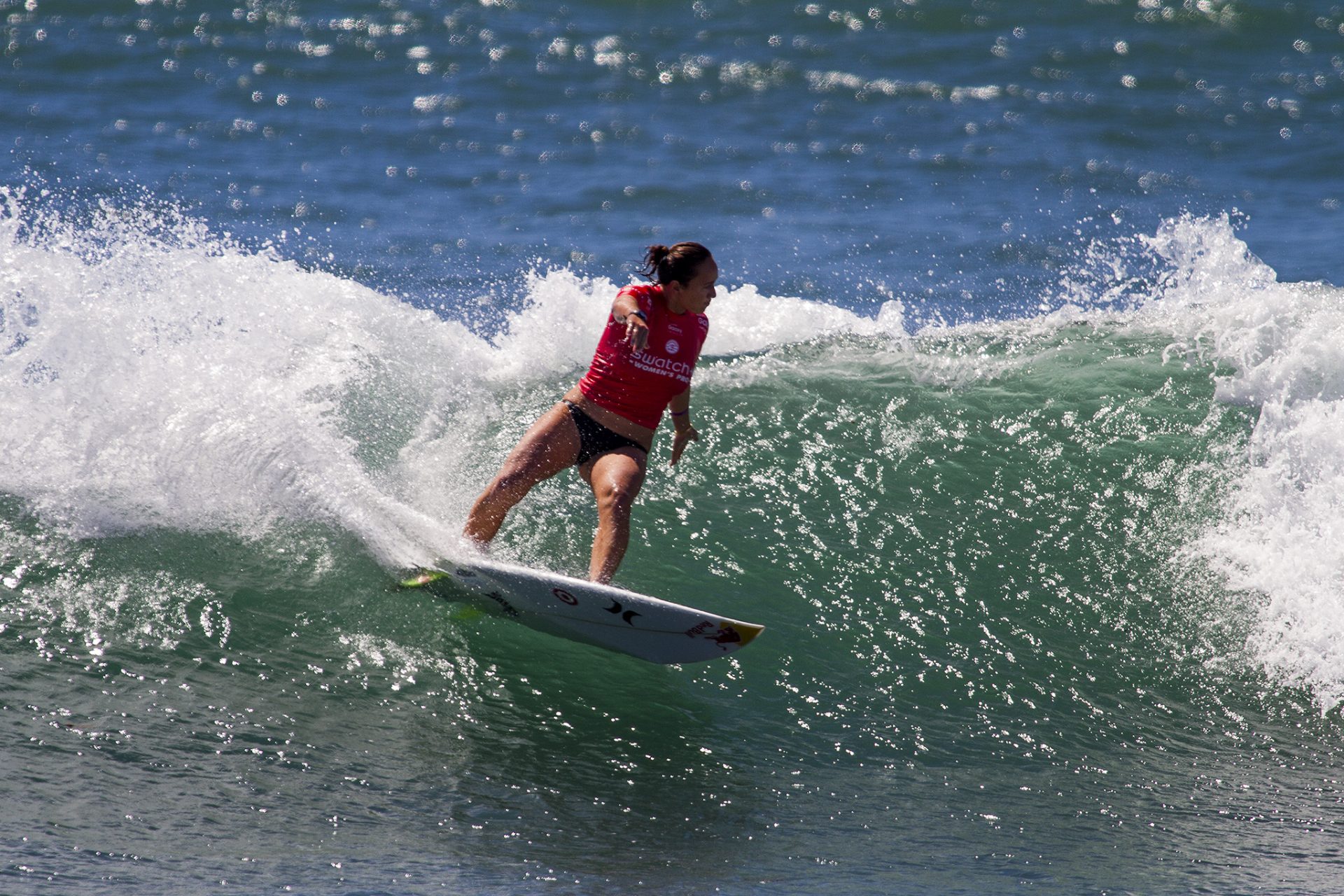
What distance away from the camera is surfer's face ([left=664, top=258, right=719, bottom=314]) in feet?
16.9

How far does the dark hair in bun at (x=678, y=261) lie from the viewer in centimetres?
511

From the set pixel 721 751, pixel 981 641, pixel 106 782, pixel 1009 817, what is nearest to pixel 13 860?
pixel 106 782

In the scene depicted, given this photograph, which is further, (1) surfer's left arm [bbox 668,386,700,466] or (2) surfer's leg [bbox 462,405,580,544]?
(1) surfer's left arm [bbox 668,386,700,466]

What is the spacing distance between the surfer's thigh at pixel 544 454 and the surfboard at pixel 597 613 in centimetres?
41

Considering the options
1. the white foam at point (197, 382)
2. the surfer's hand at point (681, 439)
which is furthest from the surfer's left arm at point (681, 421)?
the white foam at point (197, 382)

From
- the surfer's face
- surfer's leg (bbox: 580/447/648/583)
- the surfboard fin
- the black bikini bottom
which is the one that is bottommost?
the surfboard fin

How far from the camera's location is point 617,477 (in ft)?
17.0

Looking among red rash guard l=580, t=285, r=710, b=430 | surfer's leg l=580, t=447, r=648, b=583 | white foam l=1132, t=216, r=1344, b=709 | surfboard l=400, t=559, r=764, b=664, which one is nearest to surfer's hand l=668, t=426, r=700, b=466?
red rash guard l=580, t=285, r=710, b=430

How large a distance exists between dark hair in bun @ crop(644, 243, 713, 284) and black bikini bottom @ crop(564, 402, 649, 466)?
0.68 m

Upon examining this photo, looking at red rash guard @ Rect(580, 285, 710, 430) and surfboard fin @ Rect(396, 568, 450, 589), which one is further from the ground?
red rash guard @ Rect(580, 285, 710, 430)

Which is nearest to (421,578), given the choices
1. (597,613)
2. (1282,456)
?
(597,613)

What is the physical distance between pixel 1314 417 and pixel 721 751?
171 inches

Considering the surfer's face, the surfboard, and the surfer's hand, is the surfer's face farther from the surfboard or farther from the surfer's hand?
the surfboard

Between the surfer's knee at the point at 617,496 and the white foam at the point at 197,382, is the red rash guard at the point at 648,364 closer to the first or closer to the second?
the surfer's knee at the point at 617,496
